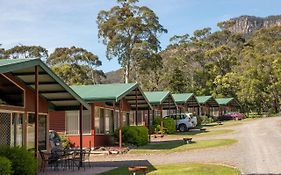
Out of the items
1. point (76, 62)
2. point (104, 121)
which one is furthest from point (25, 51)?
point (104, 121)

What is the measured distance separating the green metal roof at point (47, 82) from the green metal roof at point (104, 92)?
5.77 metres

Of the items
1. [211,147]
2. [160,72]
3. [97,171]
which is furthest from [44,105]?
[160,72]

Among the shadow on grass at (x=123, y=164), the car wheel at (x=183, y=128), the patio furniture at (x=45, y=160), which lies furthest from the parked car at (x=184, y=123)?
the patio furniture at (x=45, y=160)

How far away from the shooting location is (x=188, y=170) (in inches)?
589

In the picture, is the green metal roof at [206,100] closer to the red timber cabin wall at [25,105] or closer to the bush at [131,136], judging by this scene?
the bush at [131,136]

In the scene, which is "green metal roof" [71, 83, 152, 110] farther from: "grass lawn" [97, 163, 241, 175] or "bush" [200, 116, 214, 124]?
"bush" [200, 116, 214, 124]

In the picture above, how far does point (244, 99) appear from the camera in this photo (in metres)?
71.3

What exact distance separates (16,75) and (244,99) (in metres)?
60.1

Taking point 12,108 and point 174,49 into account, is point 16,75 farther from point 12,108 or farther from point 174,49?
point 174,49

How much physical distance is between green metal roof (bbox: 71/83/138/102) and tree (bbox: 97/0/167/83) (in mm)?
29259

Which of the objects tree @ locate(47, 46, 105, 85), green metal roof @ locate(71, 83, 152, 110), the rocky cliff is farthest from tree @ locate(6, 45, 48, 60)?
the rocky cliff

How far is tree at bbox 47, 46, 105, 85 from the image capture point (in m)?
62.3

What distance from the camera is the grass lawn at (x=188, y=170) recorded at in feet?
47.5

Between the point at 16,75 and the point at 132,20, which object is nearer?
the point at 16,75
